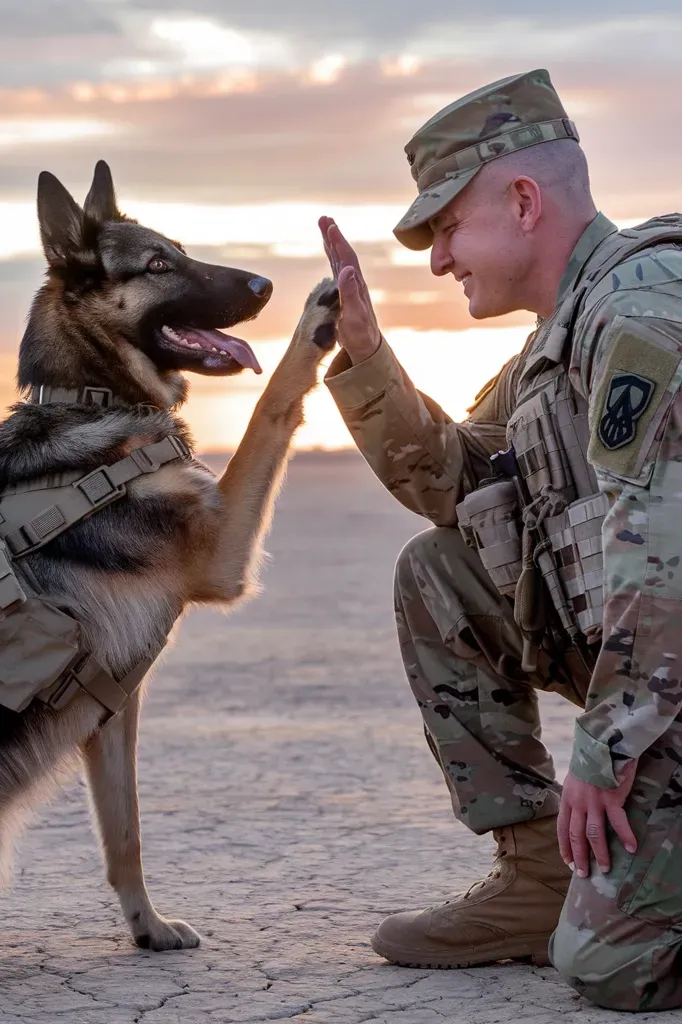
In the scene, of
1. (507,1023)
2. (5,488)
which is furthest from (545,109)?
(507,1023)

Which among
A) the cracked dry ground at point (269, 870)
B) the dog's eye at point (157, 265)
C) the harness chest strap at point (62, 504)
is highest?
the dog's eye at point (157, 265)

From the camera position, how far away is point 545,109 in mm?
3092

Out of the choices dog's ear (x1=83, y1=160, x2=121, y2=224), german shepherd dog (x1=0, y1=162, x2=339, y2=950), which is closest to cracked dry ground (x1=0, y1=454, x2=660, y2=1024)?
german shepherd dog (x1=0, y1=162, x2=339, y2=950)

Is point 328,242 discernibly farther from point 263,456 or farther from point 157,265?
point 157,265

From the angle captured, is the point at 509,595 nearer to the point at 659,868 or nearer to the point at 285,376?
the point at 659,868

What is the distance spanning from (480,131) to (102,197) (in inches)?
57.0

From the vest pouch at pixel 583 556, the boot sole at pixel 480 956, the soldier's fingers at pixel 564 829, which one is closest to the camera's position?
the soldier's fingers at pixel 564 829

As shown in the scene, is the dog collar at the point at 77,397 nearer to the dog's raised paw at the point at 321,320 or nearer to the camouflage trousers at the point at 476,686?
the dog's raised paw at the point at 321,320

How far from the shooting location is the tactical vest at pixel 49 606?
315cm

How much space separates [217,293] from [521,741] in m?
1.67

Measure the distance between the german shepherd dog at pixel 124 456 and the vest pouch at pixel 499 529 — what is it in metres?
0.73

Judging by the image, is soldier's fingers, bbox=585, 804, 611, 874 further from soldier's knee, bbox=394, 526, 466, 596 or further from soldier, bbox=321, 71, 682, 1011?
soldier's knee, bbox=394, 526, 466, 596

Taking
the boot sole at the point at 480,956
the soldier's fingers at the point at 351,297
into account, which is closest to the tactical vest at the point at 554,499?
the soldier's fingers at the point at 351,297

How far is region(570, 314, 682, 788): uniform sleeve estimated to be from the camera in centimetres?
258
